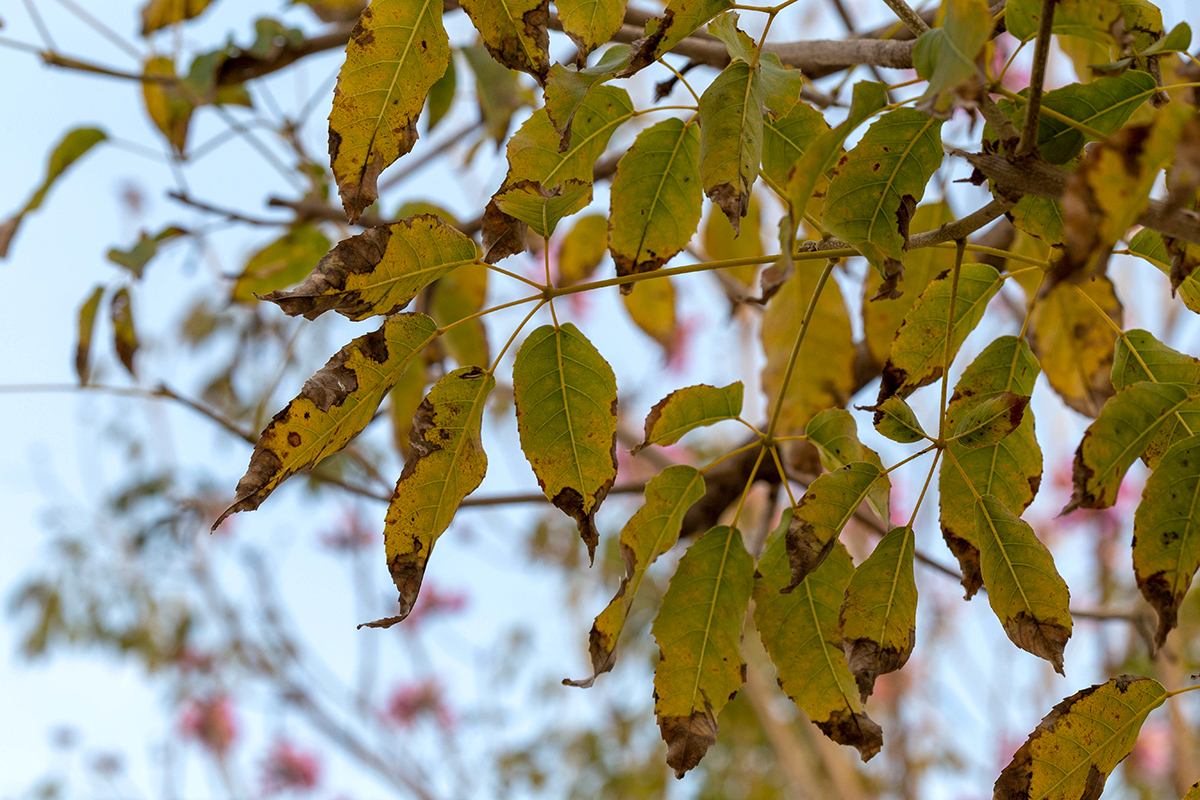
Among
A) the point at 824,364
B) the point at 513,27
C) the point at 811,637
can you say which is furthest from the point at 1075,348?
the point at 513,27

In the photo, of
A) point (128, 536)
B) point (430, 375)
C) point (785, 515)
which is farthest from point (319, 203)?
point (128, 536)

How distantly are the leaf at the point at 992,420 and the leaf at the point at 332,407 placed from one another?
243mm

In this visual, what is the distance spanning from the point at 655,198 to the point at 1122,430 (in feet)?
0.78

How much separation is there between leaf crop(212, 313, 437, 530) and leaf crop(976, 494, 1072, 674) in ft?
0.87

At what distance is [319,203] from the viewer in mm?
964

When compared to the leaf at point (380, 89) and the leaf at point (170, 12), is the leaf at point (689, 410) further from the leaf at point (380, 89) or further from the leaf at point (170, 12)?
the leaf at point (170, 12)

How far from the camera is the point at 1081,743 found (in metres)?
0.37

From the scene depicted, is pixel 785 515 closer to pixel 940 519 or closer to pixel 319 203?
pixel 940 519

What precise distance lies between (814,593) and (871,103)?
0.76 feet

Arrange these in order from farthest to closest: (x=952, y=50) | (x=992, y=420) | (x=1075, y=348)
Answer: (x=1075, y=348) → (x=992, y=420) → (x=952, y=50)

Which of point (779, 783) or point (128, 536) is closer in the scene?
point (779, 783)

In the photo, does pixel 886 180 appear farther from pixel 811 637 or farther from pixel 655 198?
pixel 811 637

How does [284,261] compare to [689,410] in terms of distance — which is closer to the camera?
[689,410]

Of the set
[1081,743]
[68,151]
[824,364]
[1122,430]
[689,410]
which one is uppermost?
[68,151]
